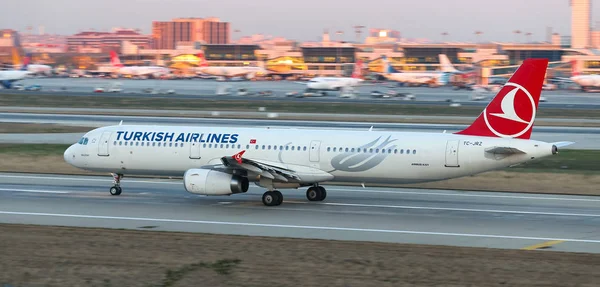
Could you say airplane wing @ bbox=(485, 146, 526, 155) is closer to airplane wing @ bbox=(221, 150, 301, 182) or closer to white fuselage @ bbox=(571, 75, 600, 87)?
airplane wing @ bbox=(221, 150, 301, 182)

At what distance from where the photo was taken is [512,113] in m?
32.2

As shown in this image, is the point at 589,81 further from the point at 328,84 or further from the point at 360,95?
the point at 328,84

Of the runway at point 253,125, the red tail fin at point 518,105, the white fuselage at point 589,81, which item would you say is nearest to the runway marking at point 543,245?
the red tail fin at point 518,105

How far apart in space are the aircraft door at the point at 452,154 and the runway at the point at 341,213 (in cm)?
196

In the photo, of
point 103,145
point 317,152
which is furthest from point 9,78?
point 317,152

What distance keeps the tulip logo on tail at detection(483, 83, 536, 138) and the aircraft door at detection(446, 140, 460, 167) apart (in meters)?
1.59

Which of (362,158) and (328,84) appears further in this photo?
(328,84)

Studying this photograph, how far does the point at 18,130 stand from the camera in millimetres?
64250

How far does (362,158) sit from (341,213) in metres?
2.93

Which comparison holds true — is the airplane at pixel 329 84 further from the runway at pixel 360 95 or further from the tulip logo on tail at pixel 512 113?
the tulip logo on tail at pixel 512 113

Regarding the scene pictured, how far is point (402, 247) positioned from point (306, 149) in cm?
1119

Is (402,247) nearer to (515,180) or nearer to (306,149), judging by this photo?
(306,149)

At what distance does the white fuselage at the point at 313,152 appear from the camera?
32.4 m

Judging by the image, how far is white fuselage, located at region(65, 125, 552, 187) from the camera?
106ft
